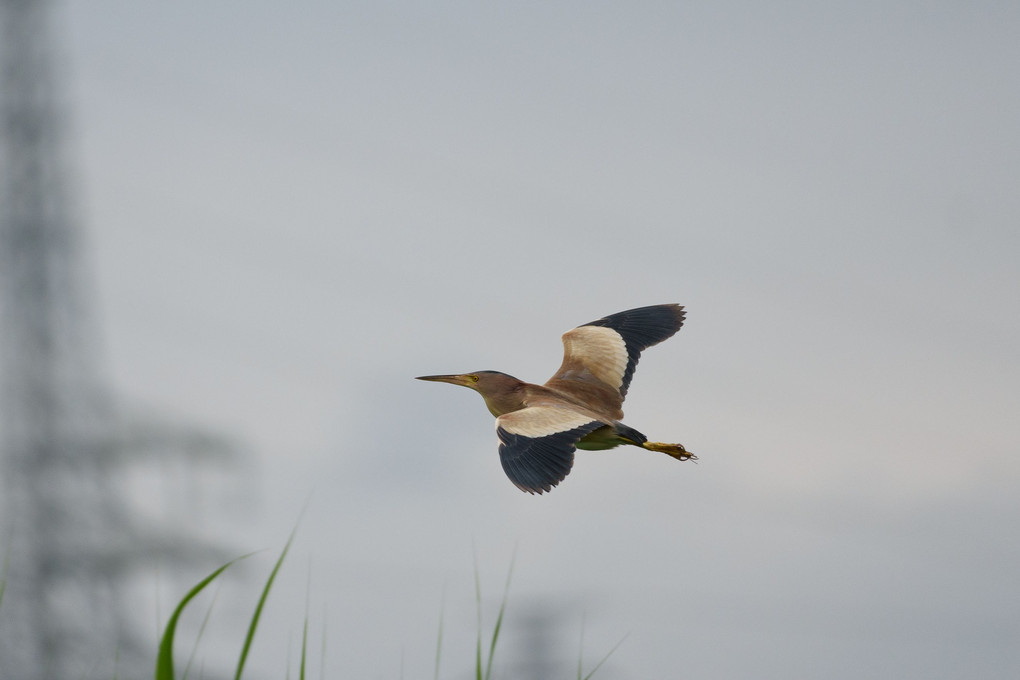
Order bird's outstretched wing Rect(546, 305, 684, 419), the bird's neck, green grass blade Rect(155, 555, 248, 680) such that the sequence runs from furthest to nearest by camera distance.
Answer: bird's outstretched wing Rect(546, 305, 684, 419) → the bird's neck → green grass blade Rect(155, 555, 248, 680)

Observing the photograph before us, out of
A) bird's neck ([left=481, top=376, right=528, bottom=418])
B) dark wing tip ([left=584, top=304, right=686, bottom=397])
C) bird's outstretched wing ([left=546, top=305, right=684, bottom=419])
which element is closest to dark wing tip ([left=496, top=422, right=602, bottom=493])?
bird's neck ([left=481, top=376, right=528, bottom=418])

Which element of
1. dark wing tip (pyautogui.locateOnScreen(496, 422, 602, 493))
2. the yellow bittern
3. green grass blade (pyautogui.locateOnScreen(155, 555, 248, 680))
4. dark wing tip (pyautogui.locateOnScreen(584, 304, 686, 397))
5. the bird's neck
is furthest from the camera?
dark wing tip (pyautogui.locateOnScreen(584, 304, 686, 397))

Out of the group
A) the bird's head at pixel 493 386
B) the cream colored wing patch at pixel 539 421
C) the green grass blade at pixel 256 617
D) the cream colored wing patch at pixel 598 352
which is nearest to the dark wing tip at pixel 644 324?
the cream colored wing patch at pixel 598 352

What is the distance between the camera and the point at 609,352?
6.16 m

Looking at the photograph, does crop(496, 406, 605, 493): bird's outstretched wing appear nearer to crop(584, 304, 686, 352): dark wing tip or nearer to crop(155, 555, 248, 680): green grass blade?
crop(155, 555, 248, 680): green grass blade

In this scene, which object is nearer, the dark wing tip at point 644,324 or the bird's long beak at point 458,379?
the bird's long beak at point 458,379

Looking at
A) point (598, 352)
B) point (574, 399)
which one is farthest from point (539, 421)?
point (598, 352)

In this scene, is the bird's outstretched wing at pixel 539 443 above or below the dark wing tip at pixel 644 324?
below

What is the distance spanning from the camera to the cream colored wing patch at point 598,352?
234 inches

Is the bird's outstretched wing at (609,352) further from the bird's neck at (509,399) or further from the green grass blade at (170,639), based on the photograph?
the green grass blade at (170,639)

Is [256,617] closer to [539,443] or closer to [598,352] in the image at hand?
[539,443]

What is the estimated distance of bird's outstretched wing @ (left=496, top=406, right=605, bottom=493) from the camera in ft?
13.8

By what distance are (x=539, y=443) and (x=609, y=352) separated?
1916 millimetres

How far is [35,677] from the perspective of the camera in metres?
13.7
